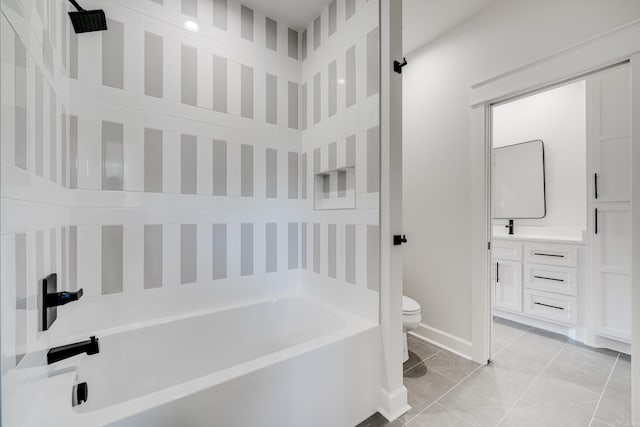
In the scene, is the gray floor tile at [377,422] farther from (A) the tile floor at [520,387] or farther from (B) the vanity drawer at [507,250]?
(B) the vanity drawer at [507,250]

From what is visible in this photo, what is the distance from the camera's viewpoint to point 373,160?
5.21 ft

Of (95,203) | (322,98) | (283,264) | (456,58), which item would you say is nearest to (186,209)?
(95,203)

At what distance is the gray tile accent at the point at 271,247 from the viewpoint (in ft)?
6.75

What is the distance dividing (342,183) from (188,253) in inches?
45.6

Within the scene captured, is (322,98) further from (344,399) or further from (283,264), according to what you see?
(344,399)

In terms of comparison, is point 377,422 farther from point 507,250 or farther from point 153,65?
point 153,65

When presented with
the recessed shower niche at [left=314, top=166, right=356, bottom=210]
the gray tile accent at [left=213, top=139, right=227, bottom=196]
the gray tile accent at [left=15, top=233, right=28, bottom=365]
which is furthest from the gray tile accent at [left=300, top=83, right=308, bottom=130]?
the gray tile accent at [left=15, top=233, right=28, bottom=365]

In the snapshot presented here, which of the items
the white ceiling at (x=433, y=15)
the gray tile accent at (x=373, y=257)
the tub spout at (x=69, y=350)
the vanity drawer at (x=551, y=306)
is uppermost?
the white ceiling at (x=433, y=15)

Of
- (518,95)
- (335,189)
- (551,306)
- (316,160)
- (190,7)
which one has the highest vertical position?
(190,7)

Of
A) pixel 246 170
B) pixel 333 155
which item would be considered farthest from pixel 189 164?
pixel 333 155

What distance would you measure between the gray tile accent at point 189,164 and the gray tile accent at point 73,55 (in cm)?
57

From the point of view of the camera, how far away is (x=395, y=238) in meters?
1.51

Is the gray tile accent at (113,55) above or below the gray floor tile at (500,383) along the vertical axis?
above

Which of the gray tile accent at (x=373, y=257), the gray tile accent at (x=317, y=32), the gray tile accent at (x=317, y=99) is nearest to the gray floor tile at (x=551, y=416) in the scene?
the gray tile accent at (x=373, y=257)
